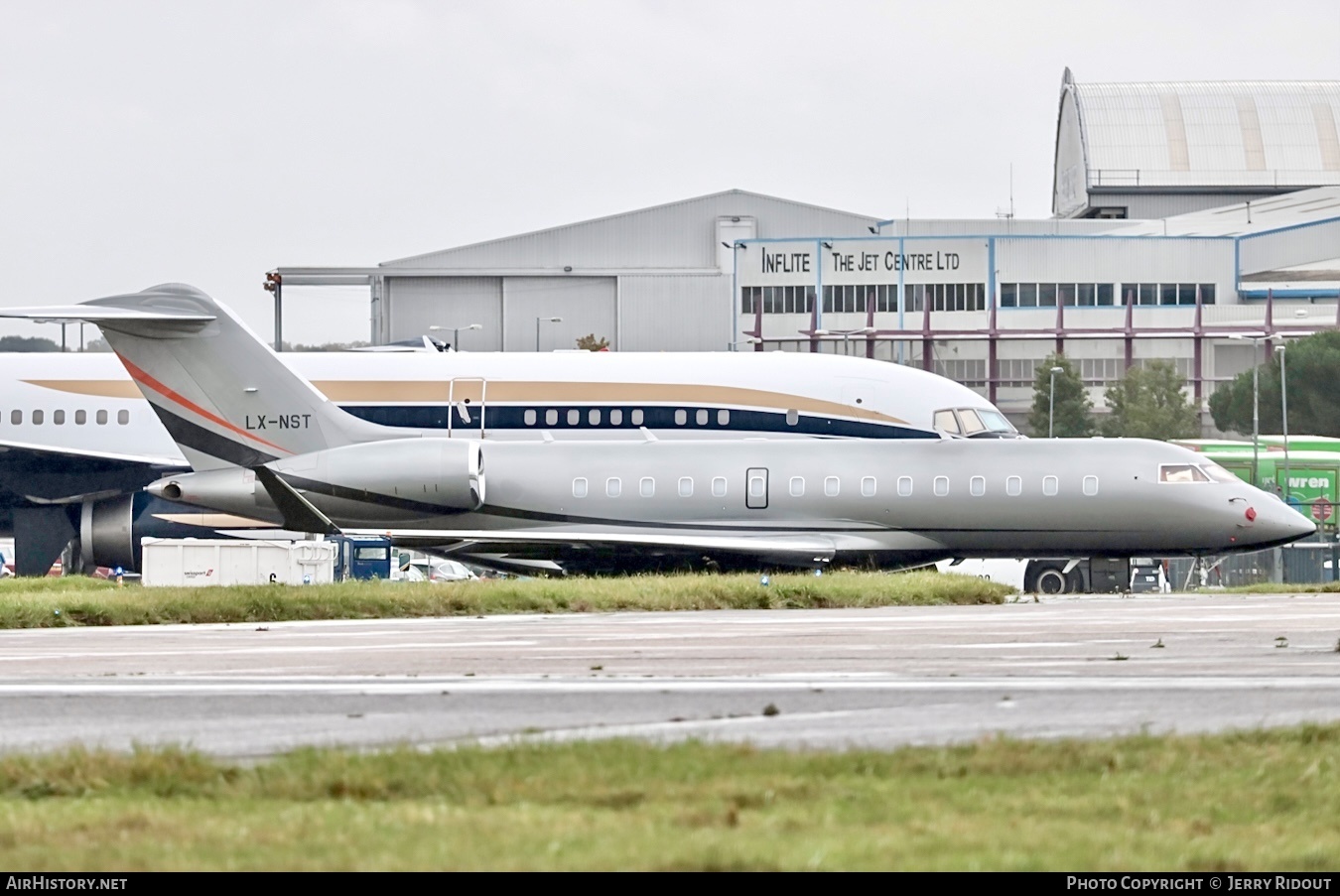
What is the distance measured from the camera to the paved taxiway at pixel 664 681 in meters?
10.4

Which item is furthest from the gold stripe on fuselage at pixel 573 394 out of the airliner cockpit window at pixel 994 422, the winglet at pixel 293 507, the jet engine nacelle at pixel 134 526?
the winglet at pixel 293 507

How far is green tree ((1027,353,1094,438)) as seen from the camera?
88.1 metres

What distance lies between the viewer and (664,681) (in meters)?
12.8

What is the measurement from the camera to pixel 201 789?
27.4 ft

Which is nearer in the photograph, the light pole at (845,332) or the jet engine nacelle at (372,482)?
the jet engine nacelle at (372,482)

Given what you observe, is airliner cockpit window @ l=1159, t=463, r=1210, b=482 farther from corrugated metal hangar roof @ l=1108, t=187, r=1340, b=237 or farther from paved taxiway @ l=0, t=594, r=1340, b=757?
corrugated metal hangar roof @ l=1108, t=187, r=1340, b=237

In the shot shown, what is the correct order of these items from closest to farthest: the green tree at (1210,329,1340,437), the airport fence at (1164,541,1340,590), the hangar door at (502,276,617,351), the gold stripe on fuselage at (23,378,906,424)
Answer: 1. the gold stripe on fuselage at (23,378,906,424)
2. the airport fence at (1164,541,1340,590)
3. the green tree at (1210,329,1340,437)
4. the hangar door at (502,276,617,351)

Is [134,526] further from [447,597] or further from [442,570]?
[447,597]

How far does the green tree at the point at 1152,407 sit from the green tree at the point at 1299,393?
1.90 m

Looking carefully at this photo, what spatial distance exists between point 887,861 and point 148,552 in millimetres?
28840

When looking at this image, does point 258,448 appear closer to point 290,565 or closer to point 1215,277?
point 290,565

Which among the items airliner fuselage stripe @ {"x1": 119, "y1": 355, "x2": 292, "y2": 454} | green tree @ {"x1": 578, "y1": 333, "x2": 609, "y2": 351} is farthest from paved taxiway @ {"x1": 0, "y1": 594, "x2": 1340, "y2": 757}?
green tree @ {"x1": 578, "y1": 333, "x2": 609, "y2": 351}

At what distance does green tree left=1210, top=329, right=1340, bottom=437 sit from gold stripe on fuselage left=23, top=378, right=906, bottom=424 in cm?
5352

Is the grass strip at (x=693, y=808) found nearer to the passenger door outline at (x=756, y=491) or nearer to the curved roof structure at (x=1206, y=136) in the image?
the passenger door outline at (x=756, y=491)
